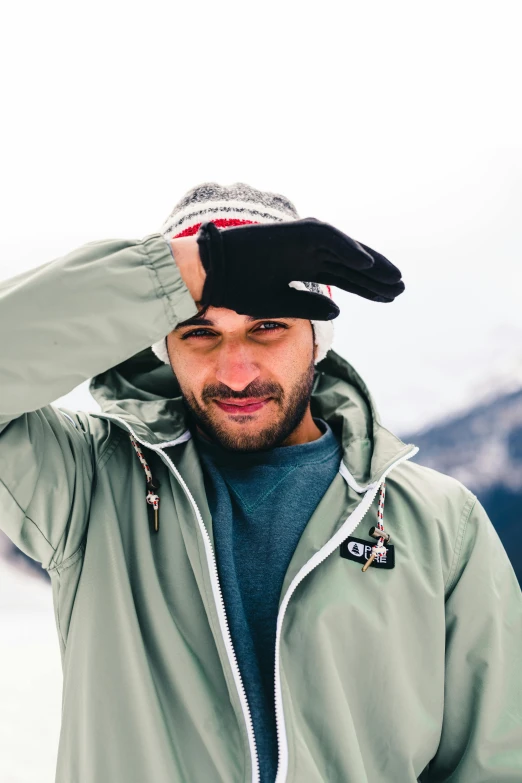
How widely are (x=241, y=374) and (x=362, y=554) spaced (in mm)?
350

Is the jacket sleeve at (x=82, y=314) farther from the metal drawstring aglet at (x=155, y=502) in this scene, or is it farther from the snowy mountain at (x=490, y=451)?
the snowy mountain at (x=490, y=451)

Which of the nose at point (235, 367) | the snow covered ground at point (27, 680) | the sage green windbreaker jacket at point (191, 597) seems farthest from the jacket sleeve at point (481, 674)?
the snow covered ground at point (27, 680)

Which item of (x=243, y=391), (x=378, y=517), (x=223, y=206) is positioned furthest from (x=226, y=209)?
(x=378, y=517)

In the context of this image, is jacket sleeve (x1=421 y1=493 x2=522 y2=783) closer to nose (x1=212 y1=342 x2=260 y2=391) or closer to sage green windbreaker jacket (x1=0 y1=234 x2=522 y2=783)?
sage green windbreaker jacket (x1=0 y1=234 x2=522 y2=783)

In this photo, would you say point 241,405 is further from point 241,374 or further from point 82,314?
point 82,314

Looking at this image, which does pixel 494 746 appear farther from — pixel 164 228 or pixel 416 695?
pixel 164 228

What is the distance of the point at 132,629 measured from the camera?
1063 mm

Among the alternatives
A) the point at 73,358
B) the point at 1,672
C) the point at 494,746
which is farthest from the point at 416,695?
the point at 1,672

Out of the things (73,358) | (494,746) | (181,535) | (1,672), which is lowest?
(1,672)

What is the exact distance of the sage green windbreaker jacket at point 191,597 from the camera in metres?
0.92

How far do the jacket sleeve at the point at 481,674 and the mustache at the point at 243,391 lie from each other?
42 centimetres

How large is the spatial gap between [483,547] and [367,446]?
0.86 feet

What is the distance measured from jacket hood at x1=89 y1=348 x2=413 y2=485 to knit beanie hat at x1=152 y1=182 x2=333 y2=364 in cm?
24

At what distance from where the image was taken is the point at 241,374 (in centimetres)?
120
